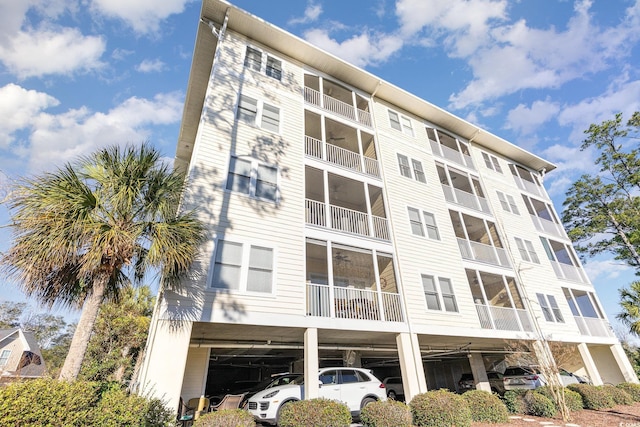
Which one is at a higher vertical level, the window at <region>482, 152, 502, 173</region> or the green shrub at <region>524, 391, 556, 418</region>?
the window at <region>482, 152, 502, 173</region>

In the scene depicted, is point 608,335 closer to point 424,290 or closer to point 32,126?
point 424,290

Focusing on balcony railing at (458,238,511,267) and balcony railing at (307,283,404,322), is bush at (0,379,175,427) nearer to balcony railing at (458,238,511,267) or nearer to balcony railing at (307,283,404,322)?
balcony railing at (307,283,404,322)

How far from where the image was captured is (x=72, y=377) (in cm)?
521

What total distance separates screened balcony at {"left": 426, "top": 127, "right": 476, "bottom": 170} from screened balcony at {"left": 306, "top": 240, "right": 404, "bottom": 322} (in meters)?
9.50

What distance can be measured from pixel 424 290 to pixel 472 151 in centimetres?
1284

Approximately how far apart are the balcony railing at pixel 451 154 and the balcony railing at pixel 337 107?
16.9 feet

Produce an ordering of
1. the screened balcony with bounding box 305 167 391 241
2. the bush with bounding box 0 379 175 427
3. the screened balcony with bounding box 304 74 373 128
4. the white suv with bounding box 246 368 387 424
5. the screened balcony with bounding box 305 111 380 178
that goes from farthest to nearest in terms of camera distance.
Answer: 1. the screened balcony with bounding box 304 74 373 128
2. the screened balcony with bounding box 305 111 380 178
3. the screened balcony with bounding box 305 167 391 241
4. the white suv with bounding box 246 368 387 424
5. the bush with bounding box 0 379 175 427

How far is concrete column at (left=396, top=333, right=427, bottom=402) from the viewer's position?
31.1 ft

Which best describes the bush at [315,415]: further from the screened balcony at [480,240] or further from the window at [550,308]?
the window at [550,308]

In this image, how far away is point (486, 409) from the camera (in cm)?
909

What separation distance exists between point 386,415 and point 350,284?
6124 mm

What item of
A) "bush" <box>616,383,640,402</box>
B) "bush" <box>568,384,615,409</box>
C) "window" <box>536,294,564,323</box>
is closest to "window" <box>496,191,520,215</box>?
"window" <box>536,294,564,323</box>

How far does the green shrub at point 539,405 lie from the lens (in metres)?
10.0

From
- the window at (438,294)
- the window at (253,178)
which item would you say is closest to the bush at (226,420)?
the window at (253,178)
